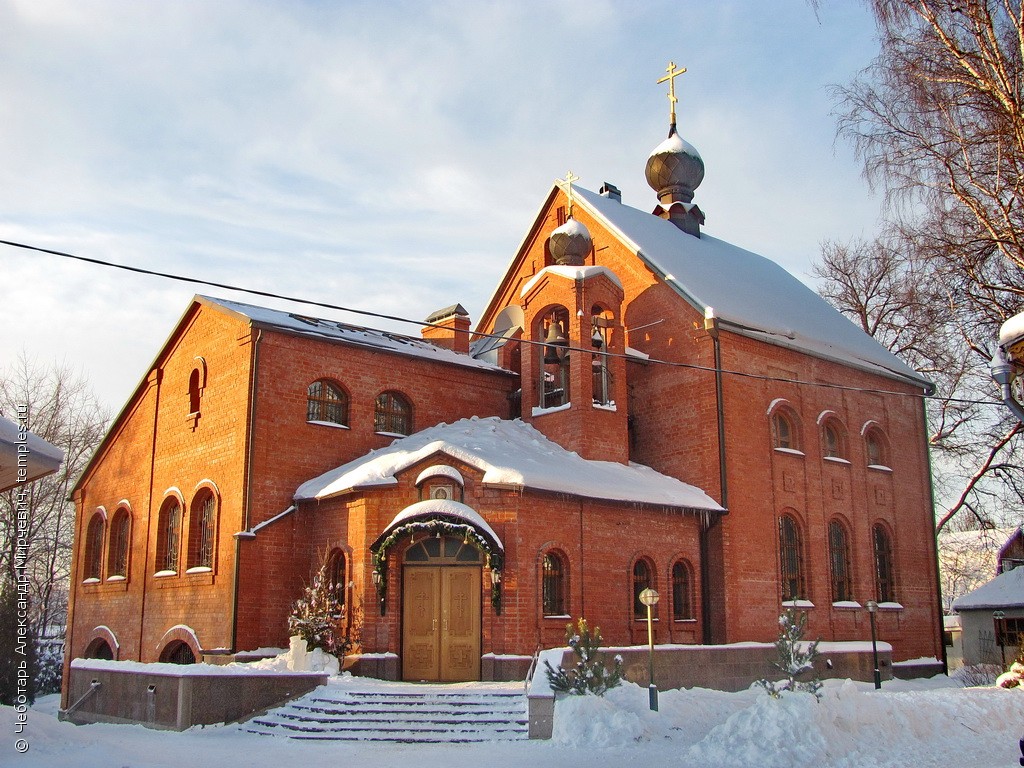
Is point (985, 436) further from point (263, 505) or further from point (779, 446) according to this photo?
point (263, 505)

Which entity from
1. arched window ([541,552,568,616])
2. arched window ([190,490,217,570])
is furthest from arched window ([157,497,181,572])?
arched window ([541,552,568,616])

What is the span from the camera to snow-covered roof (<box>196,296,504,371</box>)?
22.2m

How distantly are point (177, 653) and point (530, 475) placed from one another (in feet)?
28.8

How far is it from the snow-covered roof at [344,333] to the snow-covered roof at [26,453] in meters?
12.3

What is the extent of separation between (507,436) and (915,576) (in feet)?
40.0

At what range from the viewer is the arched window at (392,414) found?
23.5 m

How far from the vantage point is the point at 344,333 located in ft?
77.4

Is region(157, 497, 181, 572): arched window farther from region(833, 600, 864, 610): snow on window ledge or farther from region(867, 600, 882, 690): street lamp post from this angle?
region(867, 600, 882, 690): street lamp post

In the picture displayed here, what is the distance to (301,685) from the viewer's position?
1734 cm

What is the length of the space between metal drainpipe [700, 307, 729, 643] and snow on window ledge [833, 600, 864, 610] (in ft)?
13.5

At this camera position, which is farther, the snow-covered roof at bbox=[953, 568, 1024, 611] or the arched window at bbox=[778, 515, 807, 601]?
the snow-covered roof at bbox=[953, 568, 1024, 611]

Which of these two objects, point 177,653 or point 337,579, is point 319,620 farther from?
point 177,653

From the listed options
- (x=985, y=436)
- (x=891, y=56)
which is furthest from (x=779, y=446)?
(x=891, y=56)

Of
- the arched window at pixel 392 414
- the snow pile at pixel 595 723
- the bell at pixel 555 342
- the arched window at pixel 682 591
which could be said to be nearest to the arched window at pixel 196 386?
the arched window at pixel 392 414
